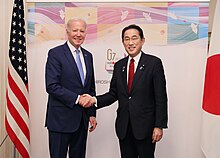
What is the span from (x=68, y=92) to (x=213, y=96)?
1109 mm

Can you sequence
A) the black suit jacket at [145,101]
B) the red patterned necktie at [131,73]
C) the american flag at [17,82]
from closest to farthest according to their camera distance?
the black suit jacket at [145,101], the red patterned necktie at [131,73], the american flag at [17,82]

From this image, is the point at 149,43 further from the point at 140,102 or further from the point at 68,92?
the point at 68,92

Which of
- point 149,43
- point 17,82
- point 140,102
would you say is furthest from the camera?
point 149,43

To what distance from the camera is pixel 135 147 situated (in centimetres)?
279

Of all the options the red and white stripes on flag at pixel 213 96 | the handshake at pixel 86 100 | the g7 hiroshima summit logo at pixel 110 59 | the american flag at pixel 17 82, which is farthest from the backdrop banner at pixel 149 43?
the handshake at pixel 86 100

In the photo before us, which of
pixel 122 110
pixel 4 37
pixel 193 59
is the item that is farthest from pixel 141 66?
pixel 4 37

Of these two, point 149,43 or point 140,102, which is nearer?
point 140,102

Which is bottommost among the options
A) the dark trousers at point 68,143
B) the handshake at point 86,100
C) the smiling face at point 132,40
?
the dark trousers at point 68,143

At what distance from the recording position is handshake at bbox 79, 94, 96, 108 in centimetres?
278

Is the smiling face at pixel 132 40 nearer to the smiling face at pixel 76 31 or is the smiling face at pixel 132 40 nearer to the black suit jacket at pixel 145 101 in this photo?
the black suit jacket at pixel 145 101

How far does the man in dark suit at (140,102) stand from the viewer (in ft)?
8.76

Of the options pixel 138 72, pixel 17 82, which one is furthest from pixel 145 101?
pixel 17 82

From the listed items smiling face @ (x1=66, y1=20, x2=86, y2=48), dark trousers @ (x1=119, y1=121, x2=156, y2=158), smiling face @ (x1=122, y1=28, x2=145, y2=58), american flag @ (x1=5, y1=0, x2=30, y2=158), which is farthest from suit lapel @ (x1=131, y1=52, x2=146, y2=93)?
american flag @ (x1=5, y1=0, x2=30, y2=158)

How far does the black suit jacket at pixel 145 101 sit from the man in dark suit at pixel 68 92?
0.34m
